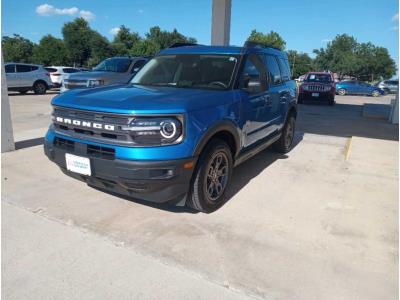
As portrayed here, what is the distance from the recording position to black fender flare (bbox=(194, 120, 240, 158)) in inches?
131

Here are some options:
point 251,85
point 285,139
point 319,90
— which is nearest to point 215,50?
point 251,85

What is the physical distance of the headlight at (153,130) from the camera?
3.07 metres

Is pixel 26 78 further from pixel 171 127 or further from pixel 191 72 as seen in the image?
pixel 171 127

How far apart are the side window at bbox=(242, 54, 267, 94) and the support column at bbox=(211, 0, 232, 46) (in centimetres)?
619

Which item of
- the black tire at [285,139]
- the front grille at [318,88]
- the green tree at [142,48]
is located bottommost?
the black tire at [285,139]

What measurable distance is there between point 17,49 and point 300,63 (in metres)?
69.6

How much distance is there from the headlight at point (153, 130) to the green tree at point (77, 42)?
52.5 m

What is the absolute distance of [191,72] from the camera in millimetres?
4359

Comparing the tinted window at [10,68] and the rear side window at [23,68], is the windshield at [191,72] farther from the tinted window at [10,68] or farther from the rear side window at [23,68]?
the rear side window at [23,68]

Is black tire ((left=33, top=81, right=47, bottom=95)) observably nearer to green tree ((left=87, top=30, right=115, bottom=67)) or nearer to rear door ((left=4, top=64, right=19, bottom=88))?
rear door ((left=4, top=64, right=19, bottom=88))

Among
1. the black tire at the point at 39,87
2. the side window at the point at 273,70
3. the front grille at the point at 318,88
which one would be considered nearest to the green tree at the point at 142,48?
the black tire at the point at 39,87

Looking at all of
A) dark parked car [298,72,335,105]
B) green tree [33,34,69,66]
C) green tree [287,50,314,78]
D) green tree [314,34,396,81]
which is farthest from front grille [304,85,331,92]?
green tree [287,50,314,78]

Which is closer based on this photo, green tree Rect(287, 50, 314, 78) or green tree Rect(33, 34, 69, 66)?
green tree Rect(33, 34, 69, 66)

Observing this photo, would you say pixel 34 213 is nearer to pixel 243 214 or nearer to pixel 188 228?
pixel 188 228
